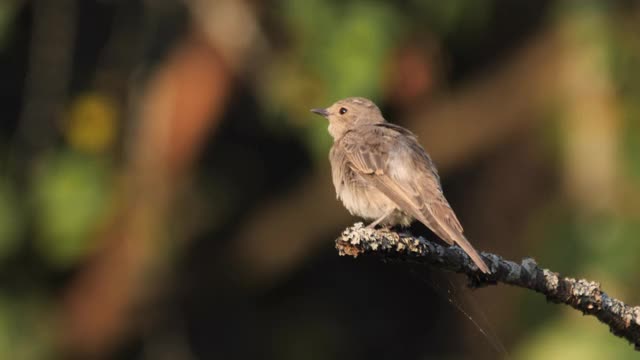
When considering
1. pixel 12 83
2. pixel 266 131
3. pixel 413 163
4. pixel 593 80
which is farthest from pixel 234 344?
pixel 413 163

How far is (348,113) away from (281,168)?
2.38 metres

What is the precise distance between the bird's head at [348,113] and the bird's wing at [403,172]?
1.36 feet

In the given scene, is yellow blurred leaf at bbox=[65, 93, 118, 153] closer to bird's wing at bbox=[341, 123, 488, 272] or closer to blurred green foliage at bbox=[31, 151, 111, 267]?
blurred green foliage at bbox=[31, 151, 111, 267]

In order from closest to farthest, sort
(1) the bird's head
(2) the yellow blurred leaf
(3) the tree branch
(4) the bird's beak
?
(3) the tree branch < (1) the bird's head < (4) the bird's beak < (2) the yellow blurred leaf

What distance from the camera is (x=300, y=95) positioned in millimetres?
7547

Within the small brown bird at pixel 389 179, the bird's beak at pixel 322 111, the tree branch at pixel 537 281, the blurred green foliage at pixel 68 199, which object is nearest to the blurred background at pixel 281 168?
the blurred green foliage at pixel 68 199

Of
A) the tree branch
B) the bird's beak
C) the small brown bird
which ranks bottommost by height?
the tree branch

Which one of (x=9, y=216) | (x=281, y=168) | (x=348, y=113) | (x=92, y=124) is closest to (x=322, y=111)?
(x=348, y=113)

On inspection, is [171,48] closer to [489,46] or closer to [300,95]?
[300,95]

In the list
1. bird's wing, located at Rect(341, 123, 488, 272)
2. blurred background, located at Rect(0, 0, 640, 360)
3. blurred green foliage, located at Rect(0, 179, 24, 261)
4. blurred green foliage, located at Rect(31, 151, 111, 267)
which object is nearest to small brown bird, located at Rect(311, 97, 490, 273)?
bird's wing, located at Rect(341, 123, 488, 272)

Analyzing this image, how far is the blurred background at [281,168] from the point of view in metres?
7.52

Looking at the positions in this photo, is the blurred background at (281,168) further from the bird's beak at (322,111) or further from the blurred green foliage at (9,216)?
the bird's beak at (322,111)

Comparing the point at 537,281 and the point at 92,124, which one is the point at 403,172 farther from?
the point at 92,124

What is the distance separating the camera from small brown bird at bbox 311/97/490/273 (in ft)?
18.5
